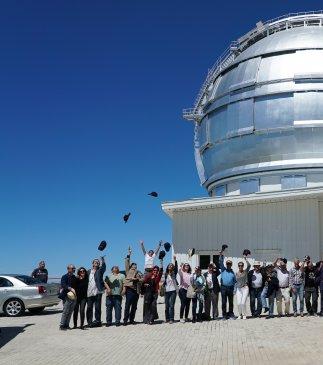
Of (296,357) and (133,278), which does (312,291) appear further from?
(296,357)

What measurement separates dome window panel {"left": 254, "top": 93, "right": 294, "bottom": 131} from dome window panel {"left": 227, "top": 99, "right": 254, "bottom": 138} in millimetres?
343

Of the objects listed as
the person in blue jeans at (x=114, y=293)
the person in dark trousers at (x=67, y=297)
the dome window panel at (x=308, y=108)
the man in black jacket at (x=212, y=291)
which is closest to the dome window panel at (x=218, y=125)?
the dome window panel at (x=308, y=108)

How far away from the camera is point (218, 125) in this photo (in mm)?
31891

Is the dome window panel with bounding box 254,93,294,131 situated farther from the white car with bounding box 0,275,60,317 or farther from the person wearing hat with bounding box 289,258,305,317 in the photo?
the white car with bounding box 0,275,60,317

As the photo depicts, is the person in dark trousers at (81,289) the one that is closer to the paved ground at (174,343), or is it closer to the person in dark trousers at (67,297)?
the person in dark trousers at (67,297)

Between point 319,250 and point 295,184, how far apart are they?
6.09 m

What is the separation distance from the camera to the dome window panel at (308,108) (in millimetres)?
28359

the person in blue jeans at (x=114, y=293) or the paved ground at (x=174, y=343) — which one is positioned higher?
the person in blue jeans at (x=114, y=293)

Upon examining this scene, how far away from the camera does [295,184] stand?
28.5 metres

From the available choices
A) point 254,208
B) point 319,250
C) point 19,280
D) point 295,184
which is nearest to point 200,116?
point 295,184

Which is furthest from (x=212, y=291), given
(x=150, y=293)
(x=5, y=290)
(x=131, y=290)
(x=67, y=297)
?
(x=5, y=290)

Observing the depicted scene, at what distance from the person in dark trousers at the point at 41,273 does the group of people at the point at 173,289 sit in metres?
5.02

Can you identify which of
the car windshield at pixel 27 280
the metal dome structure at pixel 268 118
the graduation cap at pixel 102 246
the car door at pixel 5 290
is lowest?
the car door at pixel 5 290

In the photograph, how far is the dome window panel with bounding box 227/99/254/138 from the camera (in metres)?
29.6
